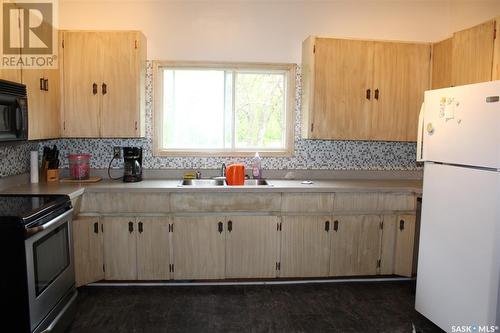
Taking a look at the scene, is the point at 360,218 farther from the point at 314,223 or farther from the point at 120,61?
the point at 120,61

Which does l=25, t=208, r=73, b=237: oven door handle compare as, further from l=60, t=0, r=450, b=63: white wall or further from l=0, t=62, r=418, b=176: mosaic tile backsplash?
l=60, t=0, r=450, b=63: white wall

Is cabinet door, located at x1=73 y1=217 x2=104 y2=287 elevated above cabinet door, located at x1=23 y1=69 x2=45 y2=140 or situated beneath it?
situated beneath

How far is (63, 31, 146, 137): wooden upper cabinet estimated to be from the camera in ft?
10.5

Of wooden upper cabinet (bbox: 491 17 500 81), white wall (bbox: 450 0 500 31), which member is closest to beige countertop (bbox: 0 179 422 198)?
wooden upper cabinet (bbox: 491 17 500 81)

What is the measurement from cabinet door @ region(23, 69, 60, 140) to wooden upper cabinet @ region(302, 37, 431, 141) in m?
2.22

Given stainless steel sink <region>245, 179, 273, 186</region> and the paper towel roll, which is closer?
the paper towel roll

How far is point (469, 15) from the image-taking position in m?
3.68

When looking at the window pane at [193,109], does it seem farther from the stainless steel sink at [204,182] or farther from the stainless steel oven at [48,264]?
the stainless steel oven at [48,264]

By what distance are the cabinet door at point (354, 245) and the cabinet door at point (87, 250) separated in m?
1.97

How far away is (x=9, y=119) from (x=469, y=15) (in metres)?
4.15

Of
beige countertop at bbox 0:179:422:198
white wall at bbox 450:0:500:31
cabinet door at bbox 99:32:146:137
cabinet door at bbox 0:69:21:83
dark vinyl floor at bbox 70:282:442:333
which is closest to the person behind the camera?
cabinet door at bbox 0:69:21:83

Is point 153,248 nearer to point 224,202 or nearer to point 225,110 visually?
point 224,202

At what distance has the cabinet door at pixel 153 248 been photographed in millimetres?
3059

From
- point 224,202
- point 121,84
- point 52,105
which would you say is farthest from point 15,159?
point 224,202
